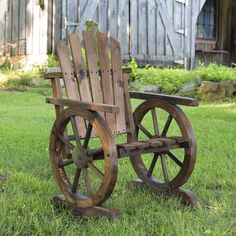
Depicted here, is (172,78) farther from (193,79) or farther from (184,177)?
(184,177)

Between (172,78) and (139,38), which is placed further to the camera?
(139,38)

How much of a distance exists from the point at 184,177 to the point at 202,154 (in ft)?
5.28

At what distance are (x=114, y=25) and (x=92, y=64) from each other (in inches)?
353

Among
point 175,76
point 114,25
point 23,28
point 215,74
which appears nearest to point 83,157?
point 215,74

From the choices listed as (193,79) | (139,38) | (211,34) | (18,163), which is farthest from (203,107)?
(211,34)

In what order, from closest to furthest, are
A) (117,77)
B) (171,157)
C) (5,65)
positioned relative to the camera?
(171,157) → (117,77) → (5,65)

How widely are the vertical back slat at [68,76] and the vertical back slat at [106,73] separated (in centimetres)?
25

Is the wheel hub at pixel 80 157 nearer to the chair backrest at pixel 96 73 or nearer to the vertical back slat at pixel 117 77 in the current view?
the chair backrest at pixel 96 73

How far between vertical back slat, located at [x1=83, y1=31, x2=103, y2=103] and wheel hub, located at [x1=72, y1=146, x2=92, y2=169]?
62cm

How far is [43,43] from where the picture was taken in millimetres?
11867

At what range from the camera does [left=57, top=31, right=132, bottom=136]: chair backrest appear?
361cm

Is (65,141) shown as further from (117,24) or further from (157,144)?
(117,24)

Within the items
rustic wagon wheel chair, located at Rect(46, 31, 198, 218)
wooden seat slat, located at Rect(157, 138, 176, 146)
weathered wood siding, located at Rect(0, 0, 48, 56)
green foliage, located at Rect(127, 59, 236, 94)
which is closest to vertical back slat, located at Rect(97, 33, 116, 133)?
rustic wagon wheel chair, located at Rect(46, 31, 198, 218)

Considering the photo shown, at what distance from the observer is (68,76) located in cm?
360
